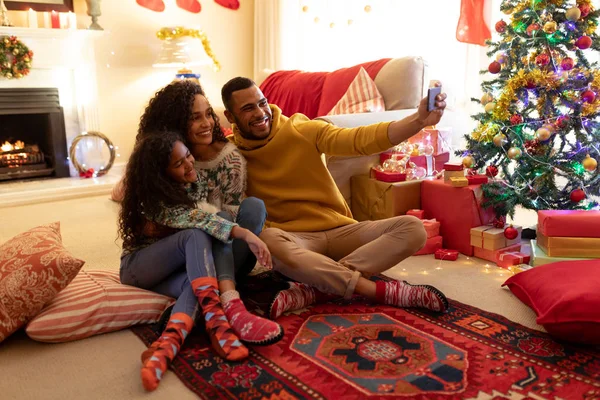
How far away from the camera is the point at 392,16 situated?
433 cm

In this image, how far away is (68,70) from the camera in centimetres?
464

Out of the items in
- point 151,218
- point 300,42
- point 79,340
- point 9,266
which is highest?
point 300,42

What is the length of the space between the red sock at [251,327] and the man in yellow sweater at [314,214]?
7.6 inches

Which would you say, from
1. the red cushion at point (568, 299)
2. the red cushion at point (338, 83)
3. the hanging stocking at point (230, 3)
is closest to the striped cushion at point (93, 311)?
the red cushion at point (568, 299)

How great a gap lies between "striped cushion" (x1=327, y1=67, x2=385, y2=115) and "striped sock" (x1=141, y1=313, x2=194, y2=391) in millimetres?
1772

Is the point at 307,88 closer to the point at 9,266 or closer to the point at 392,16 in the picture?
the point at 392,16

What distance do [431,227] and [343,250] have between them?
67cm

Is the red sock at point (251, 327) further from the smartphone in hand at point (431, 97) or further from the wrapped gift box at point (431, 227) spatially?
the wrapped gift box at point (431, 227)

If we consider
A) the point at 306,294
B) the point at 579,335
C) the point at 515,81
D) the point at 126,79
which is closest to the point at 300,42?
the point at 126,79

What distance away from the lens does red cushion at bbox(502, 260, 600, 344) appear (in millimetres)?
1612

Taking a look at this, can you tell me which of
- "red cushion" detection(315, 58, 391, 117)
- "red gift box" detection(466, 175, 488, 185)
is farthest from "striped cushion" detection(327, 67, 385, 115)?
"red gift box" detection(466, 175, 488, 185)

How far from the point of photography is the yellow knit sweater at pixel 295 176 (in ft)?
7.02

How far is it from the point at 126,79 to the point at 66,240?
2.33 meters

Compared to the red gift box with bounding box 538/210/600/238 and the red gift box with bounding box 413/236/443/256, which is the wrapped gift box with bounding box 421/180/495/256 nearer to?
the red gift box with bounding box 413/236/443/256
